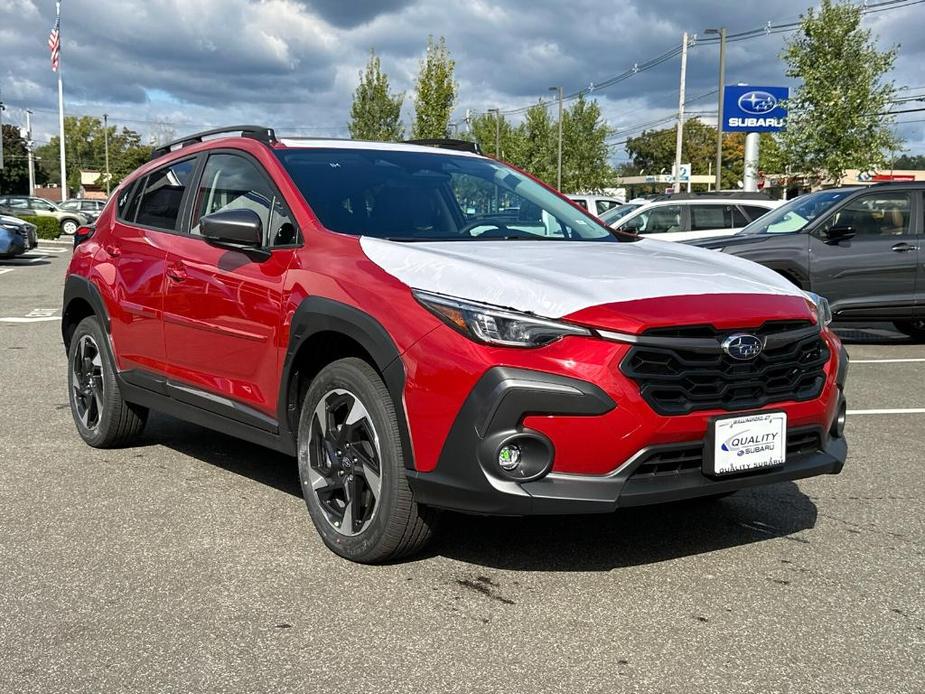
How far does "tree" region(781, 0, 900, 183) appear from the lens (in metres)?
26.0

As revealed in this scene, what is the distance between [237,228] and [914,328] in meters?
10.1

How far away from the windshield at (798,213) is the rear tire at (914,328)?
6.10 ft

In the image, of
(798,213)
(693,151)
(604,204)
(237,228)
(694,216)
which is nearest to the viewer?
(237,228)

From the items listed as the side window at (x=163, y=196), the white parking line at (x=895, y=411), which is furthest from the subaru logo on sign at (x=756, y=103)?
the side window at (x=163, y=196)

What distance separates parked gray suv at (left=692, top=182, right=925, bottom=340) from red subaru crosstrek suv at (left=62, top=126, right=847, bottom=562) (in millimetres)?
6315

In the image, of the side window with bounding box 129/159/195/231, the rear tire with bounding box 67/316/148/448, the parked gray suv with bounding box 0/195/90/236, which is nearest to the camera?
the side window with bounding box 129/159/195/231

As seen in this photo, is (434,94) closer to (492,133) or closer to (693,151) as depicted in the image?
(492,133)

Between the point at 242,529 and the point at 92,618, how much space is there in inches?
40.5

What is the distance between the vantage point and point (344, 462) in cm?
399

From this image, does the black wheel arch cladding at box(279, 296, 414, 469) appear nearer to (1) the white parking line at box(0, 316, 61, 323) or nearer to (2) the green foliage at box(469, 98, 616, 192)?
(1) the white parking line at box(0, 316, 61, 323)

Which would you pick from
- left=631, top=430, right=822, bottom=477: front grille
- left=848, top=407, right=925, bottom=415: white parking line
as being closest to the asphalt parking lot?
left=631, top=430, right=822, bottom=477: front grille

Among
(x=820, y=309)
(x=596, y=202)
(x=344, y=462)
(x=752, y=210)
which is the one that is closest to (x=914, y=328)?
(x=752, y=210)

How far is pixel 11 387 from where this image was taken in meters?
7.91

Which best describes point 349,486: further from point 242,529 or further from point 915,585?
point 915,585
